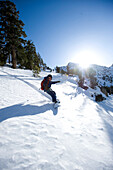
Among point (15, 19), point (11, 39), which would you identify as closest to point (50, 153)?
point (11, 39)

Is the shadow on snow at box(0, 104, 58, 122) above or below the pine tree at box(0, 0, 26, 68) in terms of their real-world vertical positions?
below

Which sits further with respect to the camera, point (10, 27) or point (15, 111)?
point (10, 27)

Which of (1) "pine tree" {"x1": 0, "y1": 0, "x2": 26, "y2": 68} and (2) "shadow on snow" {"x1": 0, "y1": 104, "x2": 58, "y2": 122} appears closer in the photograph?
(2) "shadow on snow" {"x1": 0, "y1": 104, "x2": 58, "y2": 122}

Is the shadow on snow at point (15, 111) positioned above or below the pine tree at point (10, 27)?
below

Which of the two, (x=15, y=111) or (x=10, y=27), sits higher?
(x=10, y=27)

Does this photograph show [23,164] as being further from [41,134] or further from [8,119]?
[8,119]

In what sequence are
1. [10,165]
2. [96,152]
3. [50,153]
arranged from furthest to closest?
[96,152]
[50,153]
[10,165]

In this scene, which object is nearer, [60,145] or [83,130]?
[60,145]

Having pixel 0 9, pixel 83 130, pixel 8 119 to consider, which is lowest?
pixel 83 130

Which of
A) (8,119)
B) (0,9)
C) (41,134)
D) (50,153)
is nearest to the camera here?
(50,153)

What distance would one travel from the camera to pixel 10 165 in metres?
1.21

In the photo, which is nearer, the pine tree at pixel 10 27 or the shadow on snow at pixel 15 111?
the shadow on snow at pixel 15 111

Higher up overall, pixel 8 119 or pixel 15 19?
pixel 15 19

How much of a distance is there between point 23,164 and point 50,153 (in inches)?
20.6
